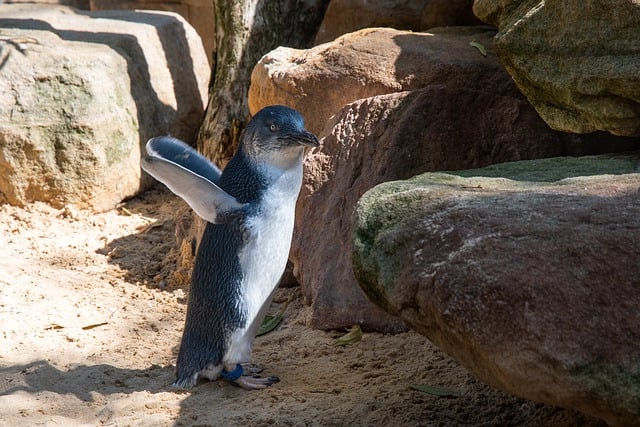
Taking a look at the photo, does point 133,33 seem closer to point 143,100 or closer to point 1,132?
point 143,100

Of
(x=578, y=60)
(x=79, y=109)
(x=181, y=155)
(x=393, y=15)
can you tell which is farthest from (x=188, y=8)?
(x=578, y=60)

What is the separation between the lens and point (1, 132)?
19.1 ft

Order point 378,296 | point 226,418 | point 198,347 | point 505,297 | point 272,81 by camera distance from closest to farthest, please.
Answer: point 505,297
point 378,296
point 226,418
point 198,347
point 272,81

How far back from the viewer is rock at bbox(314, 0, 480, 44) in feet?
19.8

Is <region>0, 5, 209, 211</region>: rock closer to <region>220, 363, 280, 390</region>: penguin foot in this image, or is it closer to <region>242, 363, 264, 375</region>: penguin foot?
<region>242, 363, 264, 375</region>: penguin foot

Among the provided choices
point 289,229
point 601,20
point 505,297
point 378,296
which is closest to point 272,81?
point 289,229

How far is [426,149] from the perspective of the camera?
425 cm

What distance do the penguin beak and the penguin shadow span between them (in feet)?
3.90

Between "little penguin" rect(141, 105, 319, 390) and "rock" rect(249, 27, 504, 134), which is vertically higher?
"rock" rect(249, 27, 504, 134)

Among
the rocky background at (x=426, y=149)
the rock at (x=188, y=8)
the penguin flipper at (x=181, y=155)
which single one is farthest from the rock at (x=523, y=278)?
the rock at (x=188, y=8)

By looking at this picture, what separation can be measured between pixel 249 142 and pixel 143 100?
2.83m

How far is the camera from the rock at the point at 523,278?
7.70 feet

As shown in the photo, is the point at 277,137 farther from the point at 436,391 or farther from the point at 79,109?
the point at 79,109

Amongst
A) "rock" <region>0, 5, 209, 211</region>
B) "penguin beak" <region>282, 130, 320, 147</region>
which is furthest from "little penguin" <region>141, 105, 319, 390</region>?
"rock" <region>0, 5, 209, 211</region>
